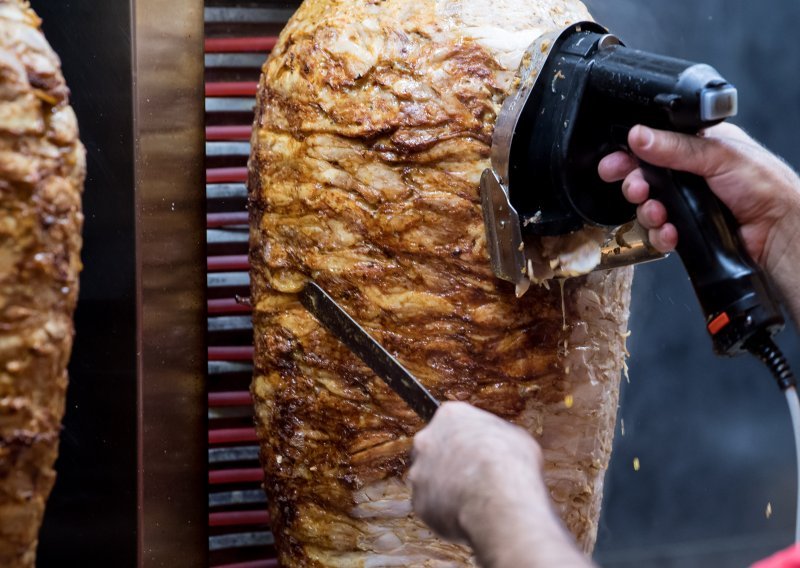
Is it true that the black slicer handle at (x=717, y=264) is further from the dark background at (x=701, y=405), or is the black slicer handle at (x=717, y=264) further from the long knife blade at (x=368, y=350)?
the dark background at (x=701, y=405)

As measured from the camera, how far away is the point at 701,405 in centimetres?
316

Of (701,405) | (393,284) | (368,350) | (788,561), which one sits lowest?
(701,405)

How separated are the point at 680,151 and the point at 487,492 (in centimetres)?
57

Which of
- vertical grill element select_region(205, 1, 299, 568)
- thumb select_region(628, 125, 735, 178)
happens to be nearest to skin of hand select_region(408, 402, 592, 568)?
thumb select_region(628, 125, 735, 178)

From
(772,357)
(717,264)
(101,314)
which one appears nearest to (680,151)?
(717,264)

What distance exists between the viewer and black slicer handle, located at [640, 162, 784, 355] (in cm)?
128

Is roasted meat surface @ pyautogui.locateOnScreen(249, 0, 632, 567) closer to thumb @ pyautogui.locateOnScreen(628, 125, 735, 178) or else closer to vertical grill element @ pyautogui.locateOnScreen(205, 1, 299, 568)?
thumb @ pyautogui.locateOnScreen(628, 125, 735, 178)

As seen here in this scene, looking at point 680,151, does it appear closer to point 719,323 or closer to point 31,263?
point 719,323

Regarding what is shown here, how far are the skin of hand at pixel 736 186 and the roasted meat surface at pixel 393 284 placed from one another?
0.22m

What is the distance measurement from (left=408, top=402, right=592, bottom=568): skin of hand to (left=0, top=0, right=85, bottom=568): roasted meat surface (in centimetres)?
45

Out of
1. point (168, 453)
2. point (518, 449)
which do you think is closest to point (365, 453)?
point (168, 453)

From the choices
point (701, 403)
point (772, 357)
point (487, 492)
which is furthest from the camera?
point (701, 403)

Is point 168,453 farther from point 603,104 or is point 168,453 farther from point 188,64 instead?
point 603,104

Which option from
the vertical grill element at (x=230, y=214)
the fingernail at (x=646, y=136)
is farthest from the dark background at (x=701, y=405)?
the fingernail at (x=646, y=136)
